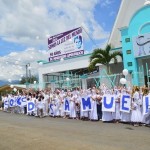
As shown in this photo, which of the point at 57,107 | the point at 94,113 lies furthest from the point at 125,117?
the point at 57,107

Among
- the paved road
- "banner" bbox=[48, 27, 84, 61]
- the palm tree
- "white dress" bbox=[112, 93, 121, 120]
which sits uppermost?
"banner" bbox=[48, 27, 84, 61]

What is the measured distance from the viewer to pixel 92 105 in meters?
18.8

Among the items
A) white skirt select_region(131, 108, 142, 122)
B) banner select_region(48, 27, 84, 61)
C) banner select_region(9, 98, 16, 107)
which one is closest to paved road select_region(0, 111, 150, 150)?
white skirt select_region(131, 108, 142, 122)

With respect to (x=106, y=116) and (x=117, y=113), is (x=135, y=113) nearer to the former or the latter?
(x=117, y=113)

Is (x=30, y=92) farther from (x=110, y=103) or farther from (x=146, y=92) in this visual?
(x=146, y=92)

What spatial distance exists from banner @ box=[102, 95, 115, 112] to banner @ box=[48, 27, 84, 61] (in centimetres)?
1784

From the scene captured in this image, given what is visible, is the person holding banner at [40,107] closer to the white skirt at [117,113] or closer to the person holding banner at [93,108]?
the person holding banner at [93,108]

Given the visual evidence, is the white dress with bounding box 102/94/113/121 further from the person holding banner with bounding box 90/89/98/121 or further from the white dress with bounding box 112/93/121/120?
the person holding banner with bounding box 90/89/98/121

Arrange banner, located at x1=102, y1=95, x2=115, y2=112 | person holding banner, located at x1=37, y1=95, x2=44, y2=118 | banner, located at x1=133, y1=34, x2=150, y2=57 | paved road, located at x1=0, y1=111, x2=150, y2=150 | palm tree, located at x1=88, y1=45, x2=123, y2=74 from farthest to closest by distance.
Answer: palm tree, located at x1=88, y1=45, x2=123, y2=74
banner, located at x1=133, y1=34, x2=150, y2=57
person holding banner, located at x1=37, y1=95, x2=44, y2=118
banner, located at x1=102, y1=95, x2=115, y2=112
paved road, located at x1=0, y1=111, x2=150, y2=150

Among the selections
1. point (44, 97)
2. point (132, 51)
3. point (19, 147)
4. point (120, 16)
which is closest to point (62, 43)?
point (120, 16)

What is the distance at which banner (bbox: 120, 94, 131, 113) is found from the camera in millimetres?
16228

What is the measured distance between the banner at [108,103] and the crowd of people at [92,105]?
16 cm

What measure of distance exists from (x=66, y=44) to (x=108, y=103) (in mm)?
20375

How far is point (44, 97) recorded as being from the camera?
23141 mm
